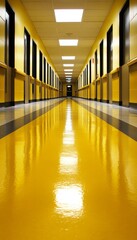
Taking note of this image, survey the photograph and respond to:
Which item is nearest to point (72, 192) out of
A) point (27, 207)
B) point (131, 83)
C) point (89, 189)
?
point (89, 189)

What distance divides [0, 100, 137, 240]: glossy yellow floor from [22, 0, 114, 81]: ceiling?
8.93 meters

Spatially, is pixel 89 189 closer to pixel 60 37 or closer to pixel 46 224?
pixel 46 224

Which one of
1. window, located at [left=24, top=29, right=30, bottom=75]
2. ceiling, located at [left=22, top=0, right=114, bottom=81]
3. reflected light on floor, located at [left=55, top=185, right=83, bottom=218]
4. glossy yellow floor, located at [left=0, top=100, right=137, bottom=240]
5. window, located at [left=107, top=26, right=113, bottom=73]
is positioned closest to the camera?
glossy yellow floor, located at [left=0, top=100, right=137, bottom=240]

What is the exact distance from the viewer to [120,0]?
9.02 meters

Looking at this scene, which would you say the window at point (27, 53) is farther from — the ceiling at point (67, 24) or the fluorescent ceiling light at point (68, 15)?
the fluorescent ceiling light at point (68, 15)

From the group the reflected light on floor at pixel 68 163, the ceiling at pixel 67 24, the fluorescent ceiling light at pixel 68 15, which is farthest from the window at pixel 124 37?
the reflected light on floor at pixel 68 163

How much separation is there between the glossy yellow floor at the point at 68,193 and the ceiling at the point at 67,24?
8.93 metres

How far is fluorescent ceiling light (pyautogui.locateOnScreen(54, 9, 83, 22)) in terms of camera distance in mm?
10805

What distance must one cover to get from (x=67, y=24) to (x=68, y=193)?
12.4 metres

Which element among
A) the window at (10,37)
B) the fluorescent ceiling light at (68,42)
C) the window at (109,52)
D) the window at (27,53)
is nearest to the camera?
the window at (10,37)

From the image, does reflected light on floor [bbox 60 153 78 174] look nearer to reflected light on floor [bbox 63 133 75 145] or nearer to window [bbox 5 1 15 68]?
reflected light on floor [bbox 63 133 75 145]

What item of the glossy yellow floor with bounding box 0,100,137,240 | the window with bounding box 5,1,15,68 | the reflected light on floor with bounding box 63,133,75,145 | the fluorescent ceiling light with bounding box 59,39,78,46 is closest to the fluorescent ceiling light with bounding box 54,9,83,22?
the window with bounding box 5,1,15,68

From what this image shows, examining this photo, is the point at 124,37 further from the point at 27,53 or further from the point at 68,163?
the point at 68,163

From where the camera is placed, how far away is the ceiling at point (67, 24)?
394 inches
